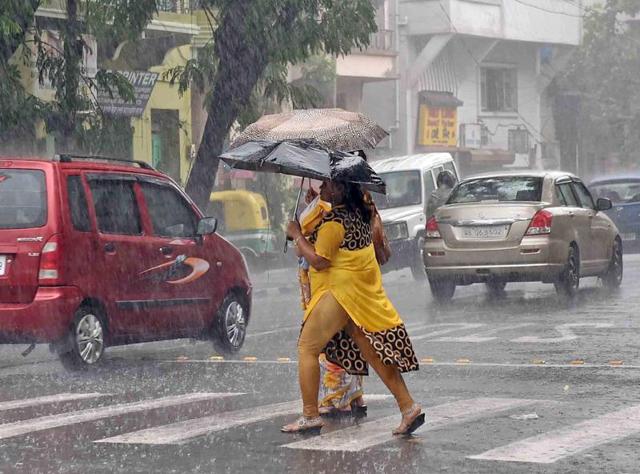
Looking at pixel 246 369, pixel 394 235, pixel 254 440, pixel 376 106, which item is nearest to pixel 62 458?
pixel 254 440

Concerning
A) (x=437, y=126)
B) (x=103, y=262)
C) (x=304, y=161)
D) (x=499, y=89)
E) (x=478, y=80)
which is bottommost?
(x=103, y=262)

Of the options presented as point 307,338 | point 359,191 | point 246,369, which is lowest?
point 246,369

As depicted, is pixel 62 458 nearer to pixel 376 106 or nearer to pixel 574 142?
pixel 376 106

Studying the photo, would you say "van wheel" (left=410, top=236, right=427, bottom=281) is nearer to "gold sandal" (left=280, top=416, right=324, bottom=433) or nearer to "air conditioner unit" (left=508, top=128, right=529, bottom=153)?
"gold sandal" (left=280, top=416, right=324, bottom=433)

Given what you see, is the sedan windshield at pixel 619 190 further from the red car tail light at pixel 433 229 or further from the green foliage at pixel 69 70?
the green foliage at pixel 69 70

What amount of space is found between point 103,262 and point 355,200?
3.99 m

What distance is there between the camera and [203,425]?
8711 mm

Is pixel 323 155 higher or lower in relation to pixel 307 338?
higher

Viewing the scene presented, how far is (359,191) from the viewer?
8.55 m

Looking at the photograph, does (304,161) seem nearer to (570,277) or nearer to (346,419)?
(346,419)

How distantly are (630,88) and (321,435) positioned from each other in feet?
142

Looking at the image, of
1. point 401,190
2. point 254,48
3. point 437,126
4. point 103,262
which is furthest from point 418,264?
point 437,126

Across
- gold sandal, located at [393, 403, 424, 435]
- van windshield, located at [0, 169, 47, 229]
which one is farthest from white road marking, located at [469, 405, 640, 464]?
van windshield, located at [0, 169, 47, 229]

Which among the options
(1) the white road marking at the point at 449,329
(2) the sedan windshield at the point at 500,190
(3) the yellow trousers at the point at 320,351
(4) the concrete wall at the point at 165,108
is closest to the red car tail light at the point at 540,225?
(2) the sedan windshield at the point at 500,190
